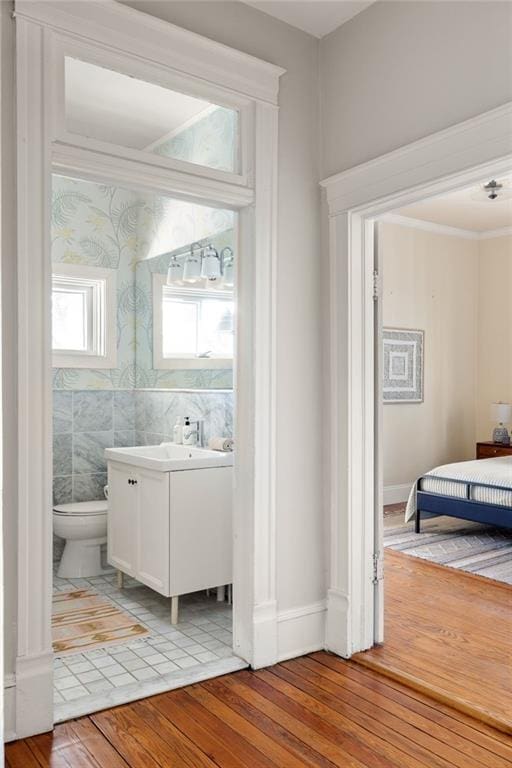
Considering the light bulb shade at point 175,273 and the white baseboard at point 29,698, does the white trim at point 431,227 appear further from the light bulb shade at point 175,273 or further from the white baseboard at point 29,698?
the white baseboard at point 29,698

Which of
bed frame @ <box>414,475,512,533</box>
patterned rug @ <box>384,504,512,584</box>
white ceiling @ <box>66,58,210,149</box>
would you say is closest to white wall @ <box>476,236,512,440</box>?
patterned rug @ <box>384,504,512,584</box>

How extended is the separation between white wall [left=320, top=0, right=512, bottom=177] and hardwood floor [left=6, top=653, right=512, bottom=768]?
2187mm

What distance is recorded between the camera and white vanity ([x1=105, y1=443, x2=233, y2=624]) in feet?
10.6

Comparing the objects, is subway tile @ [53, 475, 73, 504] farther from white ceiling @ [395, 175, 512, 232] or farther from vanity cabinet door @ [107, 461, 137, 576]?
white ceiling @ [395, 175, 512, 232]

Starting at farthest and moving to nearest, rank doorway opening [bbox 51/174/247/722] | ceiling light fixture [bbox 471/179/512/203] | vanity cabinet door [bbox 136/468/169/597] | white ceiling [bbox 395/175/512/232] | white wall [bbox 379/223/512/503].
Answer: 1. white wall [bbox 379/223/512/503]
2. white ceiling [bbox 395/175/512/232]
3. ceiling light fixture [bbox 471/179/512/203]
4. vanity cabinet door [bbox 136/468/169/597]
5. doorway opening [bbox 51/174/247/722]

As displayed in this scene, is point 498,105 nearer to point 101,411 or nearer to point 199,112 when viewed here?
point 199,112

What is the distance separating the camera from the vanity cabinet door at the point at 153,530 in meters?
3.22

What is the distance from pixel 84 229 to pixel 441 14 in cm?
285

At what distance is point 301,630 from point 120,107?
2.34 metres

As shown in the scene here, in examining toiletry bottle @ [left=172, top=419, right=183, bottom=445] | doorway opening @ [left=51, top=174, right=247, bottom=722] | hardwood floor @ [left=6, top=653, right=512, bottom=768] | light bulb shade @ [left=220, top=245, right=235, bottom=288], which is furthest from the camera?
toiletry bottle @ [left=172, top=419, right=183, bottom=445]

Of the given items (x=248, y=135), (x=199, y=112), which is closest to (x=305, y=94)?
(x=248, y=135)

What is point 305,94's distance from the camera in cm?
296

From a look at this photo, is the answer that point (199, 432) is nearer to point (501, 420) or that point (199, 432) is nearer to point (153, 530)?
point (153, 530)

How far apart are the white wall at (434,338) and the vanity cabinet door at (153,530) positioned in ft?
10.8
